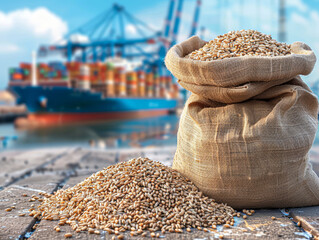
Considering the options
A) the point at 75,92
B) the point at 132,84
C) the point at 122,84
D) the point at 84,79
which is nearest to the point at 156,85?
the point at 132,84

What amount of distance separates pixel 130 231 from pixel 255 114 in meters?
0.92

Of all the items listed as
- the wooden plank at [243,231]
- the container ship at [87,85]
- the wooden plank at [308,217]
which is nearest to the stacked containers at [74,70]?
the container ship at [87,85]

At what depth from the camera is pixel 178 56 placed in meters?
1.88

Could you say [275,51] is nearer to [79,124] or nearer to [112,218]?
[112,218]

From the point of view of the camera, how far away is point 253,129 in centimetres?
172

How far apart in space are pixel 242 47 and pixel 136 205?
1076 mm

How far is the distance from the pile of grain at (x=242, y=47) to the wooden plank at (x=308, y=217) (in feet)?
2.92

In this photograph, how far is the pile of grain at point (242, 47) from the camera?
181 cm

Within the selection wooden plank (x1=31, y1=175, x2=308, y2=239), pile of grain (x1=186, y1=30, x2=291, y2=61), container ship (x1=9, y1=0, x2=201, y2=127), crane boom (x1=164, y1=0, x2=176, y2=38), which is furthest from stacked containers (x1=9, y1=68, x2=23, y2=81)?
wooden plank (x1=31, y1=175, x2=308, y2=239)

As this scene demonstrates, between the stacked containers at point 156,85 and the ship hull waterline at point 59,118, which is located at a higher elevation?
the stacked containers at point 156,85

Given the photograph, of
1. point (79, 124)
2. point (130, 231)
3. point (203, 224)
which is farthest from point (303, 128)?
point (79, 124)

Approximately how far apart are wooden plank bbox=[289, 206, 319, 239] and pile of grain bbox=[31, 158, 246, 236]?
33 centimetres

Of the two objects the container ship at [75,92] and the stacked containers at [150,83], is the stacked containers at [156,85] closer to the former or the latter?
the stacked containers at [150,83]

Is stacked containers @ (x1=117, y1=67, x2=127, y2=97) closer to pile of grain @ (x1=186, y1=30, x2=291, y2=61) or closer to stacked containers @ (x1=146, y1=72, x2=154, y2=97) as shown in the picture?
stacked containers @ (x1=146, y1=72, x2=154, y2=97)
